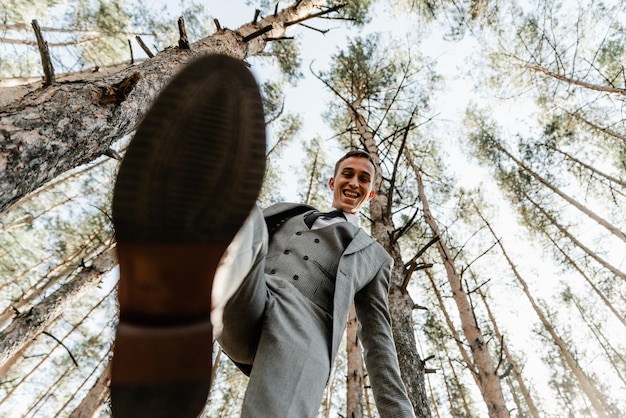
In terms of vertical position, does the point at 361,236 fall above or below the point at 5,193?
above

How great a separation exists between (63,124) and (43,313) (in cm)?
477

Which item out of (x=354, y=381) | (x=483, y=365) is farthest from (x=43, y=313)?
(x=483, y=365)

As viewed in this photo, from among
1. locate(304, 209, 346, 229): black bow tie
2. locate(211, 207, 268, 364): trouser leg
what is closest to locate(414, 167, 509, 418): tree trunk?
locate(304, 209, 346, 229): black bow tie

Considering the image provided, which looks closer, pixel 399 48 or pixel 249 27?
pixel 249 27

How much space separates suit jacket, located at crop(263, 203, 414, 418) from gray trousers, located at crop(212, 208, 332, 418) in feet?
0.41

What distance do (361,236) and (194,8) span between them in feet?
29.3

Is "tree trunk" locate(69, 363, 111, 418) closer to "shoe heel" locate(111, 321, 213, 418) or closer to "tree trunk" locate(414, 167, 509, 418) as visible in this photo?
"tree trunk" locate(414, 167, 509, 418)

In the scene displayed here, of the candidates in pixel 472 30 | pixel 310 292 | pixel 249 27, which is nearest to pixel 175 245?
pixel 310 292

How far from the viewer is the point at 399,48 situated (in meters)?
8.87

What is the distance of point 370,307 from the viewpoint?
69.6 inches

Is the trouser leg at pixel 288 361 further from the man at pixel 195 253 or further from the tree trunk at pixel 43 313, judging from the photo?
the tree trunk at pixel 43 313

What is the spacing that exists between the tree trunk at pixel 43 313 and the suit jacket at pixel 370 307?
4969 mm

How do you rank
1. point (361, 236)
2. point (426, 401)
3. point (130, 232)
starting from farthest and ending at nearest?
1. point (426, 401)
2. point (361, 236)
3. point (130, 232)

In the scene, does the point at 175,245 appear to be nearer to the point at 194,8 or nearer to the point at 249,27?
the point at 249,27
